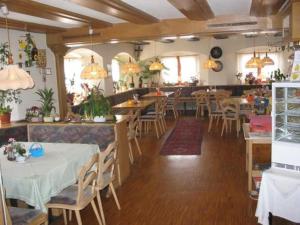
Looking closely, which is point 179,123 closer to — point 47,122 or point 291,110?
point 47,122

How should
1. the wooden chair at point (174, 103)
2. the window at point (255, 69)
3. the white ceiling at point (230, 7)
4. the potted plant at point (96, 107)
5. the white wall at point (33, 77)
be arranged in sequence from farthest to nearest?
1. the window at point (255, 69)
2. the wooden chair at point (174, 103)
3. the white wall at point (33, 77)
4. the potted plant at point (96, 107)
5. the white ceiling at point (230, 7)

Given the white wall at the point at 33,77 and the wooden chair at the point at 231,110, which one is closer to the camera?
the white wall at the point at 33,77

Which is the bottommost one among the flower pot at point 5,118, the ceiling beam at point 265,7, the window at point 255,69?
the flower pot at point 5,118

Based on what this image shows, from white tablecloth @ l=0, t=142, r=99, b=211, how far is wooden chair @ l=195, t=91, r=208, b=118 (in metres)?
6.48

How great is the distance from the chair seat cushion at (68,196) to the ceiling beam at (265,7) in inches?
121

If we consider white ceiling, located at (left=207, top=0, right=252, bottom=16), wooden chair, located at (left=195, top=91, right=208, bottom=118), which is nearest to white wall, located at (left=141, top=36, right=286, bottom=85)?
wooden chair, located at (left=195, top=91, right=208, bottom=118)

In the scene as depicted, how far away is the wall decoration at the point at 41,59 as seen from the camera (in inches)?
239

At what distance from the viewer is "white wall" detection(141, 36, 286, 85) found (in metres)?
11.2

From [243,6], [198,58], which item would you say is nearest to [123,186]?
[243,6]

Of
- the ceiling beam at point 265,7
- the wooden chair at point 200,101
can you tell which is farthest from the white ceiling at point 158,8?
the wooden chair at point 200,101

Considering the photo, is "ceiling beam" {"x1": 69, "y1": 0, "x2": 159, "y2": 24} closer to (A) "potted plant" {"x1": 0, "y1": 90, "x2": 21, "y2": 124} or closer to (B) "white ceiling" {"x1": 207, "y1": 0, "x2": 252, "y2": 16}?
(B) "white ceiling" {"x1": 207, "y1": 0, "x2": 252, "y2": 16}

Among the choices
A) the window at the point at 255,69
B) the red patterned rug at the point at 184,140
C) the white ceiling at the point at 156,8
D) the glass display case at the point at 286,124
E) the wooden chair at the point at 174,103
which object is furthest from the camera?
the window at the point at 255,69

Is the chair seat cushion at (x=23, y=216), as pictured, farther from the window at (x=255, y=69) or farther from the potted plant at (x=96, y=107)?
the window at (x=255, y=69)

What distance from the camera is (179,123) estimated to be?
954 centimetres
